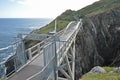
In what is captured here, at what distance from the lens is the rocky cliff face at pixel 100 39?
40156mm

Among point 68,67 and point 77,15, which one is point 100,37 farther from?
point 68,67

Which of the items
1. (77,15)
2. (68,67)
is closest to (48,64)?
(68,67)

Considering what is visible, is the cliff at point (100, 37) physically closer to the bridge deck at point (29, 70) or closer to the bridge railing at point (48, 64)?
the bridge deck at point (29, 70)

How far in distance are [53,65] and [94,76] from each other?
178 inches

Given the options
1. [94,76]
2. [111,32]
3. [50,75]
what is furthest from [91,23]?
[50,75]

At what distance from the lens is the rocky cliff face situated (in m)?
40.2

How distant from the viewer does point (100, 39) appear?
45.4m

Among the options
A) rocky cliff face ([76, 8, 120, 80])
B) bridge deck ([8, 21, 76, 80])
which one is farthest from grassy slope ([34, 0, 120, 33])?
Result: bridge deck ([8, 21, 76, 80])

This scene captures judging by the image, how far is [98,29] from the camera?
44.9 m

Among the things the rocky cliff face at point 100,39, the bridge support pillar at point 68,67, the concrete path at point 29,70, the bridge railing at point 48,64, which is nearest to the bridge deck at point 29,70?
the concrete path at point 29,70

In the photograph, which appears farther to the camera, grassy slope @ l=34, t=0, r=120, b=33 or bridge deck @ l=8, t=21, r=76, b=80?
grassy slope @ l=34, t=0, r=120, b=33

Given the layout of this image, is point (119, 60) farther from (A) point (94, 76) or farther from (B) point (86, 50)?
(A) point (94, 76)

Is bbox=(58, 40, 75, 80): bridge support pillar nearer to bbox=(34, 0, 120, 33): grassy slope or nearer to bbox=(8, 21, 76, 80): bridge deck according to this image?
bbox=(8, 21, 76, 80): bridge deck

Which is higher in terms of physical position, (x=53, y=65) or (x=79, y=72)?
(x=53, y=65)
